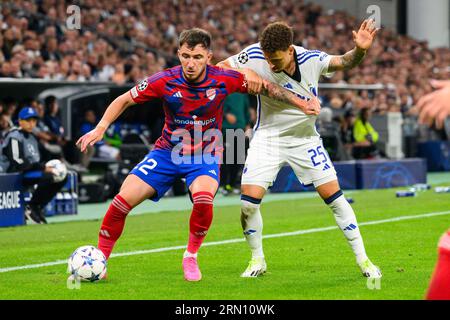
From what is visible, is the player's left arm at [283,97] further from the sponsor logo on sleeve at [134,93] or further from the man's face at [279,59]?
the sponsor logo on sleeve at [134,93]

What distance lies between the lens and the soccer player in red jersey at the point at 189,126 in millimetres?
8898

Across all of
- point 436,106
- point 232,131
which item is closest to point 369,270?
point 436,106

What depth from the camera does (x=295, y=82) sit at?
9.30 meters

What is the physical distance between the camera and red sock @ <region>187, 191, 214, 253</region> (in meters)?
8.85

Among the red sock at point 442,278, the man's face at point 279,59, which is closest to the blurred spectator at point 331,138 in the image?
the man's face at point 279,59

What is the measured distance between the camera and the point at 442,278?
545 cm

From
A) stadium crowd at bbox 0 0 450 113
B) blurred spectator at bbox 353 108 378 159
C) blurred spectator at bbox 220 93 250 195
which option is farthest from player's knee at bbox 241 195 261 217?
blurred spectator at bbox 353 108 378 159

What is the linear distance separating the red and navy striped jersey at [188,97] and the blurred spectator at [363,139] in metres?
15.9

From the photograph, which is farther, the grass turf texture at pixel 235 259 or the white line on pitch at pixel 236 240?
the white line on pitch at pixel 236 240

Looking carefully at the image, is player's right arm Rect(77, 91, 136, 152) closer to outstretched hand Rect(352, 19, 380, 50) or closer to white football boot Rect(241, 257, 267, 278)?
white football boot Rect(241, 257, 267, 278)

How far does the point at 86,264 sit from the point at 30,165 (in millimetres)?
7200

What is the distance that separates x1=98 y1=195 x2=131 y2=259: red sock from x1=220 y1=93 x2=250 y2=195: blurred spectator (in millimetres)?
11210

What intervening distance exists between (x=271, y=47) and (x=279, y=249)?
3344 mm

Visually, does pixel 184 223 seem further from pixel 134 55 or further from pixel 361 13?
pixel 361 13
